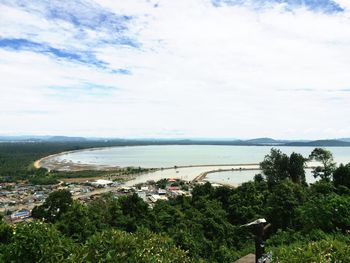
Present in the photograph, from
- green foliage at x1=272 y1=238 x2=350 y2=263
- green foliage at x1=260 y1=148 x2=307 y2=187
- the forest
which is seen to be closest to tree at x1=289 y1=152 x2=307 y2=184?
green foliage at x1=260 y1=148 x2=307 y2=187

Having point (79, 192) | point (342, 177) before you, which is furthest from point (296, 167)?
point (79, 192)

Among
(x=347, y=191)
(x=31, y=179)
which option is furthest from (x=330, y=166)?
(x=31, y=179)

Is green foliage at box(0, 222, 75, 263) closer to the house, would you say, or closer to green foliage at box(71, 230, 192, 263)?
green foliage at box(71, 230, 192, 263)

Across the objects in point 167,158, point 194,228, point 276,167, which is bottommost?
point 167,158

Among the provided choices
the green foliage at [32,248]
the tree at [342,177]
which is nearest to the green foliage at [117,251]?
the green foliage at [32,248]

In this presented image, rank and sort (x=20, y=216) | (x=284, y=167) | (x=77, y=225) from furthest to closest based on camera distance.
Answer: (x=20, y=216), (x=284, y=167), (x=77, y=225)

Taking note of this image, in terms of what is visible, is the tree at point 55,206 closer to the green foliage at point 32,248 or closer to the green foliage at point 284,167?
the green foliage at point 32,248

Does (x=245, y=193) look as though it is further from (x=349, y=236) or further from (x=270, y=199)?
(x=349, y=236)

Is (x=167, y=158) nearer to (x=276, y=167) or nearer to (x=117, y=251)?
(x=276, y=167)
